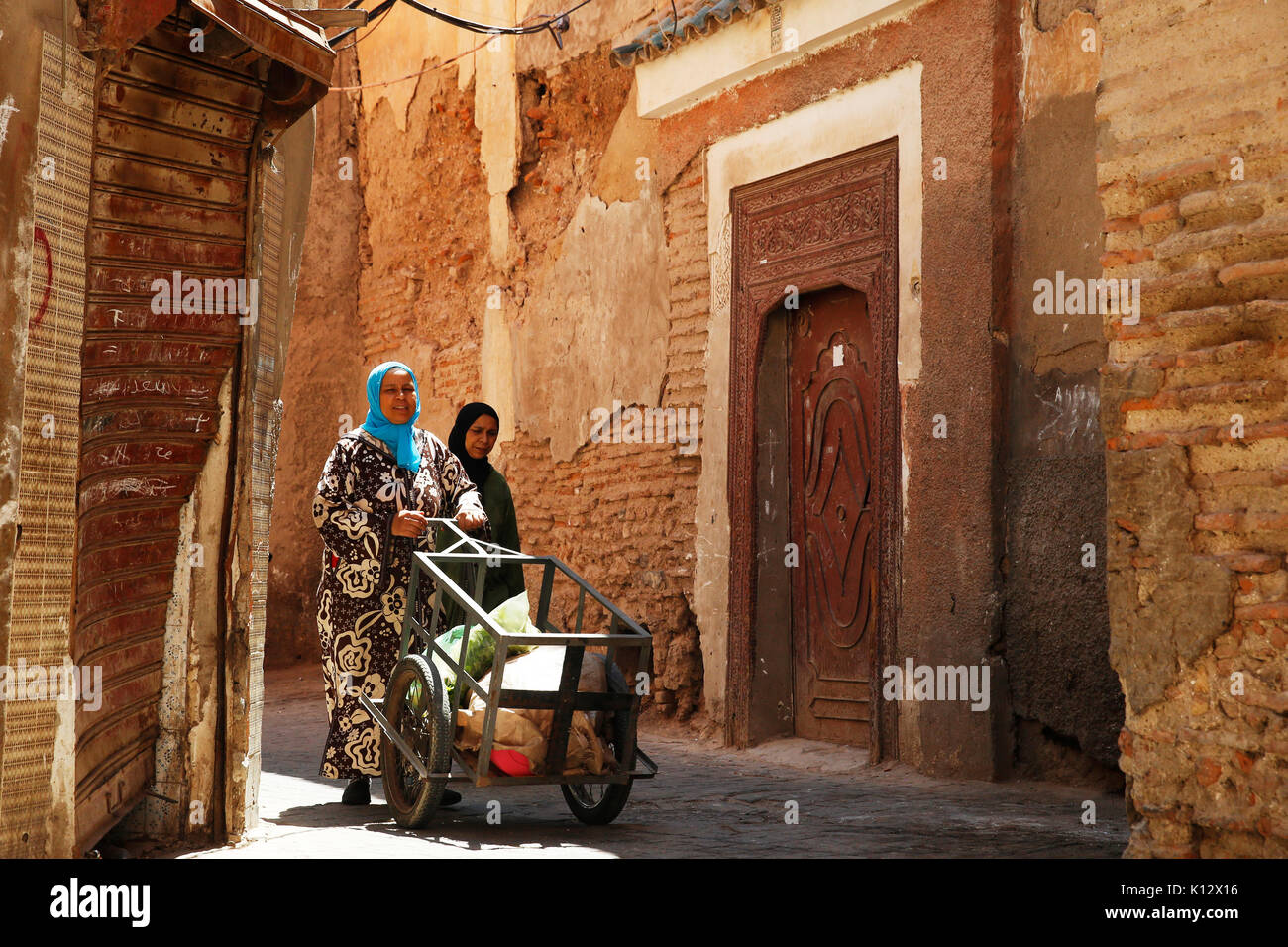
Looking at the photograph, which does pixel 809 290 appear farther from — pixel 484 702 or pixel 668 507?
pixel 484 702

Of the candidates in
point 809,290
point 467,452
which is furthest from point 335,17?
point 809,290

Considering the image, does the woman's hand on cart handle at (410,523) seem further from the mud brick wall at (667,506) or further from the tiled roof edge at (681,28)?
the tiled roof edge at (681,28)

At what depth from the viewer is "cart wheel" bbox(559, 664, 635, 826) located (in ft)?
15.7

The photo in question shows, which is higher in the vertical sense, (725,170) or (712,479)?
(725,170)

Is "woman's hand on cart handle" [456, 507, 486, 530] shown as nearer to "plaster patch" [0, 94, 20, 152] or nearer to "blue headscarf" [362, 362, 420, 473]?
"blue headscarf" [362, 362, 420, 473]

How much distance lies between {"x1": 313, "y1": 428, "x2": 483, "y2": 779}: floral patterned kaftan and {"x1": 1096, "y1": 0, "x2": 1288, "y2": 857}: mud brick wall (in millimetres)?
2679

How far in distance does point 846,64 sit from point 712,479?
8.05 feet

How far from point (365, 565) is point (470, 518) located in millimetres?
495

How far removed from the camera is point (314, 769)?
672 centimetres

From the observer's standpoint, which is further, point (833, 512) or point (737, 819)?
point (833, 512)

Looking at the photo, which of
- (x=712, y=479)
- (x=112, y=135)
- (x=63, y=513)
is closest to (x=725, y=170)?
(x=712, y=479)

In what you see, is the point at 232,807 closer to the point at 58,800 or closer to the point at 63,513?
the point at 58,800

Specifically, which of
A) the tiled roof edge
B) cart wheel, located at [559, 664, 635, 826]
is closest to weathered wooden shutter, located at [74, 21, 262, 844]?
cart wheel, located at [559, 664, 635, 826]

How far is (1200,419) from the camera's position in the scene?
147 inches
